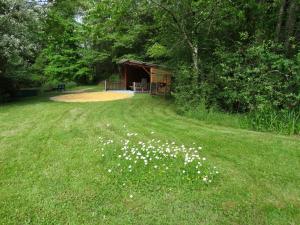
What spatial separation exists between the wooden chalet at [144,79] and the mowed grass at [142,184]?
10.2 meters

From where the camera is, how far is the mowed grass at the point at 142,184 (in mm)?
3113

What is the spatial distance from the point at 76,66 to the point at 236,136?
2024 cm

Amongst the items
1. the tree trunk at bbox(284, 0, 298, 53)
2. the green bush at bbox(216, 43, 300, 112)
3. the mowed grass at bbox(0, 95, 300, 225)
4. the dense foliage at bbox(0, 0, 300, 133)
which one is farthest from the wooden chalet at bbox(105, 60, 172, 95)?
the mowed grass at bbox(0, 95, 300, 225)

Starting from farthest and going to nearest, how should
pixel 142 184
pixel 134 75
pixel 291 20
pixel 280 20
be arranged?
pixel 134 75
pixel 280 20
pixel 291 20
pixel 142 184

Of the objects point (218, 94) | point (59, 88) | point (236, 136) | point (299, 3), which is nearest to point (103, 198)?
point (236, 136)

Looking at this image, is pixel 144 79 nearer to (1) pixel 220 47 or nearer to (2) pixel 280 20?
(1) pixel 220 47

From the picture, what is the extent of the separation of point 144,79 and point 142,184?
16.2 m

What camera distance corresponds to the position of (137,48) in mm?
22391

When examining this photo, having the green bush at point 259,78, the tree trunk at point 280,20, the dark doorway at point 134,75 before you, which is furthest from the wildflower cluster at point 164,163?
the dark doorway at point 134,75

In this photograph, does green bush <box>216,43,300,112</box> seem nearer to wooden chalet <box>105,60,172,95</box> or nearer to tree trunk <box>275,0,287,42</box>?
tree trunk <box>275,0,287,42</box>

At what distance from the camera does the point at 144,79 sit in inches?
774

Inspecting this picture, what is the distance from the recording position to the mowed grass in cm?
311

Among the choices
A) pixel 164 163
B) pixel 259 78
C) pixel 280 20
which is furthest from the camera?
pixel 280 20

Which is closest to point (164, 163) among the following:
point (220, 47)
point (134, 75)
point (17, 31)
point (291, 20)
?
point (220, 47)
